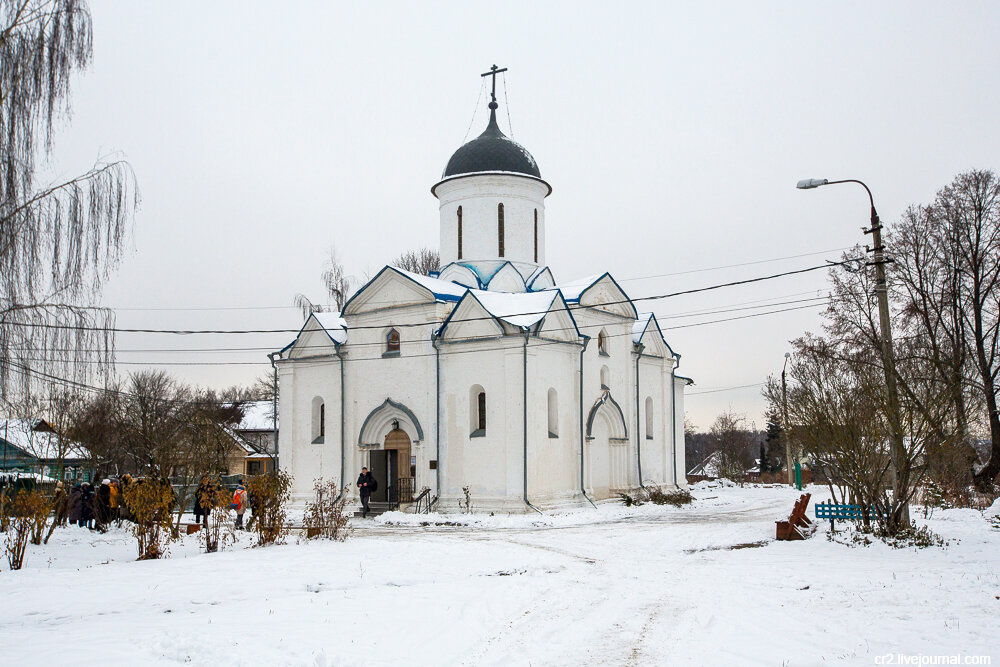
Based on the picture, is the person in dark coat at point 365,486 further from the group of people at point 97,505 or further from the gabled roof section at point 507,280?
the gabled roof section at point 507,280

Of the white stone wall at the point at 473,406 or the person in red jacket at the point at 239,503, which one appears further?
the white stone wall at the point at 473,406

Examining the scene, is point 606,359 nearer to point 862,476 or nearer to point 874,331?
point 874,331

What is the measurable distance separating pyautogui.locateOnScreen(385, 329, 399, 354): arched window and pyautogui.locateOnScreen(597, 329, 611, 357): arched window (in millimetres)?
6717

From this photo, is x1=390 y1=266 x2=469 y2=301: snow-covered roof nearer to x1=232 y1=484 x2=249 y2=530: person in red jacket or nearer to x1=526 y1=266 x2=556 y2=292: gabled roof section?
x1=526 y1=266 x2=556 y2=292: gabled roof section

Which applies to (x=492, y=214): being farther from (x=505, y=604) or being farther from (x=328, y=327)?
(x=505, y=604)

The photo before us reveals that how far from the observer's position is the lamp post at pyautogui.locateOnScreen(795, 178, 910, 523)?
49.3ft

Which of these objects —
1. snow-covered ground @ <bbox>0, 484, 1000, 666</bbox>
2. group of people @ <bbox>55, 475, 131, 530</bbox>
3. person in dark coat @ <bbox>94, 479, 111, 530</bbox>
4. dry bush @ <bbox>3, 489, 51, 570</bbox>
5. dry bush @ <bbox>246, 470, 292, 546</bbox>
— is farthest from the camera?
group of people @ <bbox>55, 475, 131, 530</bbox>

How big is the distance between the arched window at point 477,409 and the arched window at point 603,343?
493cm

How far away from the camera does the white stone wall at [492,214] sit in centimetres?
2952

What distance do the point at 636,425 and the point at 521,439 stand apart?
6991 mm

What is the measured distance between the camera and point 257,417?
60844 mm

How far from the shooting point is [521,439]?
79.9 feet

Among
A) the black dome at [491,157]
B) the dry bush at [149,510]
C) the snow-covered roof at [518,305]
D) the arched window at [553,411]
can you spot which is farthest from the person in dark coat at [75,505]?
the black dome at [491,157]

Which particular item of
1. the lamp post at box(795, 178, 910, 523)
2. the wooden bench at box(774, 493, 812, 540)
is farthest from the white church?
the lamp post at box(795, 178, 910, 523)
